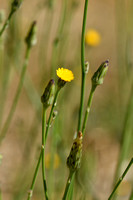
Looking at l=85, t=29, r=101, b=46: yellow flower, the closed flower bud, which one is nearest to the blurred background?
l=85, t=29, r=101, b=46: yellow flower

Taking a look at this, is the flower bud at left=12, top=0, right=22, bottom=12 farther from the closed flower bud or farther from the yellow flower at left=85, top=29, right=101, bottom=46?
the yellow flower at left=85, top=29, right=101, bottom=46

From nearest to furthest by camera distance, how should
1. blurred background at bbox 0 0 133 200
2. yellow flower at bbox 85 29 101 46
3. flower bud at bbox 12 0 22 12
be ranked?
flower bud at bbox 12 0 22 12
blurred background at bbox 0 0 133 200
yellow flower at bbox 85 29 101 46

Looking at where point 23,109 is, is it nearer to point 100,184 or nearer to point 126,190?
point 100,184

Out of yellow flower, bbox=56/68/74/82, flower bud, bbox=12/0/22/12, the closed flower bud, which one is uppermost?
flower bud, bbox=12/0/22/12

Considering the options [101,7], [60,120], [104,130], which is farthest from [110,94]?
[101,7]

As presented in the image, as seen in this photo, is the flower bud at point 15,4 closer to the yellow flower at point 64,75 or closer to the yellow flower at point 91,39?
the yellow flower at point 64,75

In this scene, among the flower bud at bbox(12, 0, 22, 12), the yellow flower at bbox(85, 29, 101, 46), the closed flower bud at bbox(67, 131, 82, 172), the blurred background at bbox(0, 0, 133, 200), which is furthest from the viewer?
the yellow flower at bbox(85, 29, 101, 46)

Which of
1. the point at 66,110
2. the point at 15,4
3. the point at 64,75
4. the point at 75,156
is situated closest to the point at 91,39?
the point at 66,110

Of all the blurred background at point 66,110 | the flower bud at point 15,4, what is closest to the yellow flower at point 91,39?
the blurred background at point 66,110
